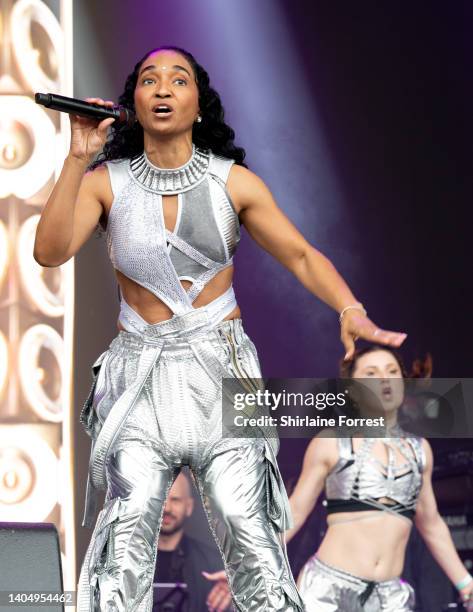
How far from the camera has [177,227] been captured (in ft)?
8.28

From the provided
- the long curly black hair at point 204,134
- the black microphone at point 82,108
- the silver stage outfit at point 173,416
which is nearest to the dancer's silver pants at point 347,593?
the silver stage outfit at point 173,416

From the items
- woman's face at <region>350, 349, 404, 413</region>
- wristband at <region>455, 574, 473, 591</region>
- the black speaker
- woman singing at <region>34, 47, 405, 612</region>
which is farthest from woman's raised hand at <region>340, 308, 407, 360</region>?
wristband at <region>455, 574, 473, 591</region>

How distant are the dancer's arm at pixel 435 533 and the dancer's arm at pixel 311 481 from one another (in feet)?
1.20

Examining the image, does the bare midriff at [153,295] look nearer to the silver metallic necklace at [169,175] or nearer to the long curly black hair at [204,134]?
the silver metallic necklace at [169,175]

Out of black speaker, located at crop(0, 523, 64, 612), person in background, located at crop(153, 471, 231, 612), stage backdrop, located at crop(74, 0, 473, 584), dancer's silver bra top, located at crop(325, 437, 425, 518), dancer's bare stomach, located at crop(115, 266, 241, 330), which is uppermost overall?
stage backdrop, located at crop(74, 0, 473, 584)

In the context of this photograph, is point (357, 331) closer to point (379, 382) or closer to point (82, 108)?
point (82, 108)

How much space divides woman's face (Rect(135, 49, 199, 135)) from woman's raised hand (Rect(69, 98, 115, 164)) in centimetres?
17

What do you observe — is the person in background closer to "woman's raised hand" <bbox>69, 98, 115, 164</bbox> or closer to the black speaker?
the black speaker

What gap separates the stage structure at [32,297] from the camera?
12.8 ft

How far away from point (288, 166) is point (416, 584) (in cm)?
165

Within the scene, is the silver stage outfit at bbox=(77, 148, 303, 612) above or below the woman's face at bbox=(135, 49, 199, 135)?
below

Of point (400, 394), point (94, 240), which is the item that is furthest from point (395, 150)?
point (94, 240)

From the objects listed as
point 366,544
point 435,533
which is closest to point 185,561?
point 366,544

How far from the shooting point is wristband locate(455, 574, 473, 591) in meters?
4.12
